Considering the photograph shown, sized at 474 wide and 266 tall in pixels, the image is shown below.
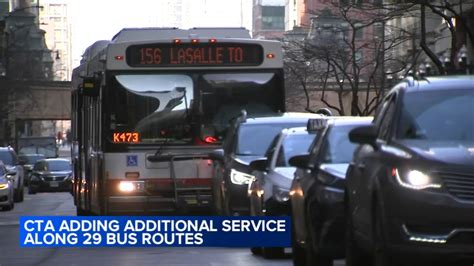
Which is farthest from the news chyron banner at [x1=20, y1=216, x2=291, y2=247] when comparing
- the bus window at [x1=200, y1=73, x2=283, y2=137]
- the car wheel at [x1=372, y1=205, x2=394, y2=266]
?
the car wheel at [x1=372, y1=205, x2=394, y2=266]

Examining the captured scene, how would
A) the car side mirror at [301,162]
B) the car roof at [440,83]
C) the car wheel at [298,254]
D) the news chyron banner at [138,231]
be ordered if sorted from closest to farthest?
the car roof at [440,83] → the car side mirror at [301,162] → the car wheel at [298,254] → the news chyron banner at [138,231]

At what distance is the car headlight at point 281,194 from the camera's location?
622 inches

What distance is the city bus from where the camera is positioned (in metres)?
21.1

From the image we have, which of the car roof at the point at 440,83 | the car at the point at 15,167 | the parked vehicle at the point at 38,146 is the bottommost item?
the parked vehicle at the point at 38,146

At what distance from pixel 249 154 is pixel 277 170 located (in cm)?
301

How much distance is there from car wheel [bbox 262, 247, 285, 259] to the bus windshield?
4.86 metres

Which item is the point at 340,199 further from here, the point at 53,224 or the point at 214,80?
the point at 214,80

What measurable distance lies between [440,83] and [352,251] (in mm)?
1664

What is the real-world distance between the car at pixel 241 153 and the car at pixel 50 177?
37575 millimetres

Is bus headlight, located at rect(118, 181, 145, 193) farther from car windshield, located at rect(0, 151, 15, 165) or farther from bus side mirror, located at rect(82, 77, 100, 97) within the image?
car windshield, located at rect(0, 151, 15, 165)

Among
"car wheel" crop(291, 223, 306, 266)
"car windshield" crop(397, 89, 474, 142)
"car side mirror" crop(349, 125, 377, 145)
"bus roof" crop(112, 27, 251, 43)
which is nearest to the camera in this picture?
"car windshield" crop(397, 89, 474, 142)

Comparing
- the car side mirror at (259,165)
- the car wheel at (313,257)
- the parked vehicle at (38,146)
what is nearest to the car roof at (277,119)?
the car side mirror at (259,165)

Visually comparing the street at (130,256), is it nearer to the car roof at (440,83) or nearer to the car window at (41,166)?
the car roof at (440,83)

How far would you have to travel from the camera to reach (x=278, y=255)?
16.8 meters
